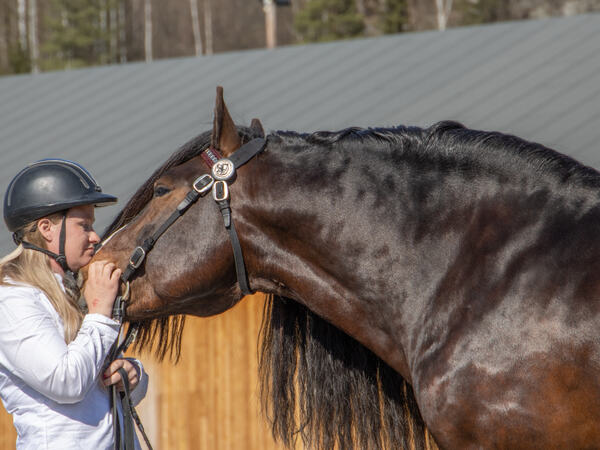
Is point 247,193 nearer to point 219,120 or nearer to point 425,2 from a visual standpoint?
point 219,120

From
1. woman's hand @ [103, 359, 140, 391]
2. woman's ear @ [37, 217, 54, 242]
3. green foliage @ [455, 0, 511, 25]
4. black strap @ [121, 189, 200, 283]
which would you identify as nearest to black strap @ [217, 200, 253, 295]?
black strap @ [121, 189, 200, 283]

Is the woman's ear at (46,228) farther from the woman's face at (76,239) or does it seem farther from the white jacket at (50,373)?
the white jacket at (50,373)

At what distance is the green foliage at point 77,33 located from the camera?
28.3 meters

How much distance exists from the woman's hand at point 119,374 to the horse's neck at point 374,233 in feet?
1.78

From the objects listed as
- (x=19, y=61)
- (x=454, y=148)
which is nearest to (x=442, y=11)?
(x=19, y=61)

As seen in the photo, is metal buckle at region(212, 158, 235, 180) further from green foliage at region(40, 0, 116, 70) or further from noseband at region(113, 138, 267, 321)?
green foliage at region(40, 0, 116, 70)

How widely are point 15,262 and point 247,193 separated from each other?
843 millimetres

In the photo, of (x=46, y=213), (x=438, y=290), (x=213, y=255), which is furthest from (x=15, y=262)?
(x=438, y=290)

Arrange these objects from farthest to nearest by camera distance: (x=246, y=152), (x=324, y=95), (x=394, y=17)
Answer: (x=394, y=17), (x=324, y=95), (x=246, y=152)

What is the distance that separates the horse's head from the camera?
7.89ft

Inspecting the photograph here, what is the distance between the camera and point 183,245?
7.93 feet

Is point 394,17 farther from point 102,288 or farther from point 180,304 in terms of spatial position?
point 102,288

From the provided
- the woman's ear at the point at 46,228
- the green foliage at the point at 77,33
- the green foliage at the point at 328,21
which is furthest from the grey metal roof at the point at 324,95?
the green foliage at the point at 77,33

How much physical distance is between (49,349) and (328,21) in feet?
81.3
